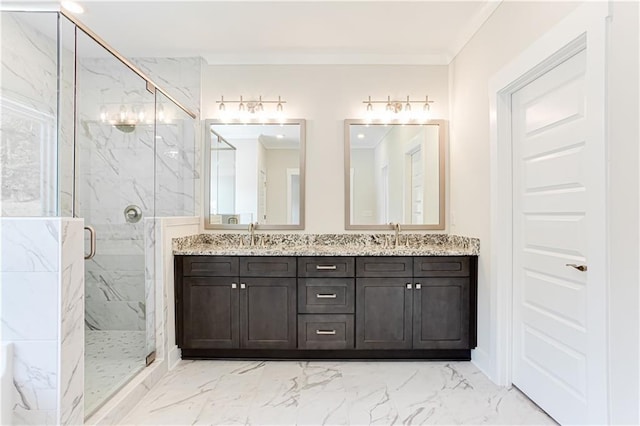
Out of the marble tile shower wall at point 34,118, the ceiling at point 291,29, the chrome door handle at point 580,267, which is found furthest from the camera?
the ceiling at point 291,29

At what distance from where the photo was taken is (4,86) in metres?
2.51

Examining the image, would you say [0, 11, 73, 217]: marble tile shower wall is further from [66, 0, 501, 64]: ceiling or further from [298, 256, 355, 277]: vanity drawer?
[298, 256, 355, 277]: vanity drawer

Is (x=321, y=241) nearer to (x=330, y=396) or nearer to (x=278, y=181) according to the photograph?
(x=278, y=181)

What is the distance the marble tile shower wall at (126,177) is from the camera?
9.32 ft

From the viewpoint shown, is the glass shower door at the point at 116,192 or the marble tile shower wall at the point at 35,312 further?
the glass shower door at the point at 116,192

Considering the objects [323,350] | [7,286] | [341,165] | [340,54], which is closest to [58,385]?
[7,286]

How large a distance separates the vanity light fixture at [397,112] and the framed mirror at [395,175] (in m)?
0.07

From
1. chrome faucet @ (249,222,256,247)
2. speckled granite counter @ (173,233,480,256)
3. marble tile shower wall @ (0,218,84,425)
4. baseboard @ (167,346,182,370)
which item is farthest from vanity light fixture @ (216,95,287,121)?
baseboard @ (167,346,182,370)

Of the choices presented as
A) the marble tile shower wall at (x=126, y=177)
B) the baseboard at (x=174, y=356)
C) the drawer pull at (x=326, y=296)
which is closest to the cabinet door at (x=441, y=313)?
the drawer pull at (x=326, y=296)

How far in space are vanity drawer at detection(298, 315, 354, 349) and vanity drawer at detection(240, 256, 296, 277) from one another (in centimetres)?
39

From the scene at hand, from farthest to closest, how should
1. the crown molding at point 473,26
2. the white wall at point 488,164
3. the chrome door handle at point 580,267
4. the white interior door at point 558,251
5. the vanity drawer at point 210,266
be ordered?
the vanity drawer at point 210,266 < the crown molding at point 473,26 < the chrome door handle at point 580,267 < the white interior door at point 558,251 < the white wall at point 488,164

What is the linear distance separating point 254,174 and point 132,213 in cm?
113

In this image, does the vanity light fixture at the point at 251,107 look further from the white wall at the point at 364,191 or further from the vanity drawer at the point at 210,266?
the vanity drawer at the point at 210,266

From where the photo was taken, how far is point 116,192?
304 centimetres
